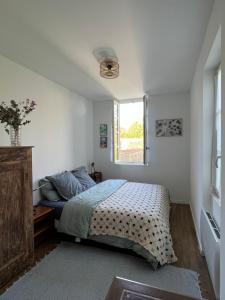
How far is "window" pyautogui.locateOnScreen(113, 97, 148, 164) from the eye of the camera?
4.55m

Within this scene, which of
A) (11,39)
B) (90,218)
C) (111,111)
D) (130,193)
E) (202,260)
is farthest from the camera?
(111,111)

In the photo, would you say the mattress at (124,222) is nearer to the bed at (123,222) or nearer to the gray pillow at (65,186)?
the bed at (123,222)

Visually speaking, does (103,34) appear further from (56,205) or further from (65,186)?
(56,205)

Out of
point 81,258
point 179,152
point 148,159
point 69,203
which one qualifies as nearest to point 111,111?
point 148,159

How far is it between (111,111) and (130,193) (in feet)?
7.97

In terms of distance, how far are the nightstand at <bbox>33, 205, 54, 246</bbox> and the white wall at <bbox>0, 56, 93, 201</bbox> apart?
39 cm

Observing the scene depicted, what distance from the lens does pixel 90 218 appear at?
2320mm

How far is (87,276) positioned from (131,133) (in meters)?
3.37

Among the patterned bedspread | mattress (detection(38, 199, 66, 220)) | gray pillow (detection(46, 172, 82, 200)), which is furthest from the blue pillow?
the patterned bedspread

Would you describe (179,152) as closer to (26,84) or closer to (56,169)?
(56,169)

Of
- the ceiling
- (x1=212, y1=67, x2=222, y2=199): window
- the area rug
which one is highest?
the ceiling

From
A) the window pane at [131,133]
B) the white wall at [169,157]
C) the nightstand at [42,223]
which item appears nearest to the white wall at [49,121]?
the nightstand at [42,223]

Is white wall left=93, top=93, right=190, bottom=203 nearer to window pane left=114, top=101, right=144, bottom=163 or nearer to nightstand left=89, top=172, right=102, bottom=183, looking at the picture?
window pane left=114, top=101, right=144, bottom=163

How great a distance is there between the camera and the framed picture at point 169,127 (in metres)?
4.07
